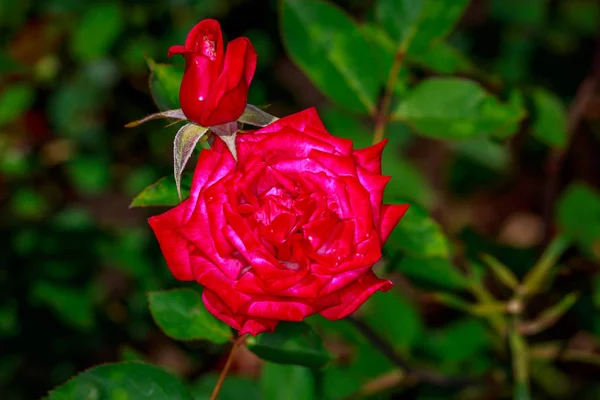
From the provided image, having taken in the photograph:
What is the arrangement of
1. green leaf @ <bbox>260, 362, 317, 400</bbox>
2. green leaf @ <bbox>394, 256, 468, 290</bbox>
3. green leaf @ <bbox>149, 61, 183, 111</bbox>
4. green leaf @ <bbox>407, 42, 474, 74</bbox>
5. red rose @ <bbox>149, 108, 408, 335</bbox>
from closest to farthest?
red rose @ <bbox>149, 108, 408, 335</bbox>
green leaf @ <bbox>149, 61, 183, 111</bbox>
green leaf @ <bbox>260, 362, 317, 400</bbox>
green leaf @ <bbox>394, 256, 468, 290</bbox>
green leaf @ <bbox>407, 42, 474, 74</bbox>

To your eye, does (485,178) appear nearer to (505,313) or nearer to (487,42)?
(487,42)

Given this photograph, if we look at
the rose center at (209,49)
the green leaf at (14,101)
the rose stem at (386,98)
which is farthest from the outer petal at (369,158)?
the green leaf at (14,101)

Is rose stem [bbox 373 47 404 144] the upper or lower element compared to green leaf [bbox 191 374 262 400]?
upper

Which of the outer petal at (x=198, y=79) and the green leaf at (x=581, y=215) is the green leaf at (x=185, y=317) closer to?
the outer petal at (x=198, y=79)

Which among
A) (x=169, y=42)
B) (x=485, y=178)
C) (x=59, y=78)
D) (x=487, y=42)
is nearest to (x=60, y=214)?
(x=59, y=78)

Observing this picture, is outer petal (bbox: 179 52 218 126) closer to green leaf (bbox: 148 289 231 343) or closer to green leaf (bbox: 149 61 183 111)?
green leaf (bbox: 149 61 183 111)

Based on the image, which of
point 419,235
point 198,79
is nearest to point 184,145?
point 198,79

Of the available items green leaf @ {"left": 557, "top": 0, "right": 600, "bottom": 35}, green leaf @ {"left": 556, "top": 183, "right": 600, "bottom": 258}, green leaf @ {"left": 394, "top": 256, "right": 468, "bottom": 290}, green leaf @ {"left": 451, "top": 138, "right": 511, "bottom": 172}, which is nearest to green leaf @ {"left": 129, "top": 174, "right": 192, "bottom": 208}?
green leaf @ {"left": 394, "top": 256, "right": 468, "bottom": 290}
